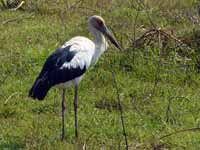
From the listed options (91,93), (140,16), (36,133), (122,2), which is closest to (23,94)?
(91,93)

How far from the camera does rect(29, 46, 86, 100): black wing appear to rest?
7.12 m

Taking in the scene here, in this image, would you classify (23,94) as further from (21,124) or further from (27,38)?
(27,38)

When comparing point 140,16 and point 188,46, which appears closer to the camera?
point 188,46

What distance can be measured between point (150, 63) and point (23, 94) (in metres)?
1.63

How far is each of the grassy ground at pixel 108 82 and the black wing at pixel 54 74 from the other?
380 millimetres

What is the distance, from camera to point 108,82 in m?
8.71

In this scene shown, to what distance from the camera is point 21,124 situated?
24.5ft

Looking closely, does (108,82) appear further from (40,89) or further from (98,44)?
(40,89)

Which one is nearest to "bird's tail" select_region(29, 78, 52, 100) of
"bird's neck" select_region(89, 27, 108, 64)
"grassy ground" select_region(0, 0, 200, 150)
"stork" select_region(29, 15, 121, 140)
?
"stork" select_region(29, 15, 121, 140)

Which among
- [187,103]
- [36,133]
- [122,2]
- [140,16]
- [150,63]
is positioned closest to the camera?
[36,133]

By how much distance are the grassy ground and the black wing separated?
38cm

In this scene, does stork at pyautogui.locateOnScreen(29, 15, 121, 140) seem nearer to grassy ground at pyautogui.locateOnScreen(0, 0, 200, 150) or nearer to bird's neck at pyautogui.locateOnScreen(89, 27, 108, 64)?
bird's neck at pyautogui.locateOnScreen(89, 27, 108, 64)

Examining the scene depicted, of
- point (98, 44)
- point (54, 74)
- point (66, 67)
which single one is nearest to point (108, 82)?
point (98, 44)

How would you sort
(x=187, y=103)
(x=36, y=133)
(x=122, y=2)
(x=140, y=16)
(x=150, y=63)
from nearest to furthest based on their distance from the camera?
1. (x=36, y=133)
2. (x=187, y=103)
3. (x=150, y=63)
4. (x=140, y=16)
5. (x=122, y=2)
